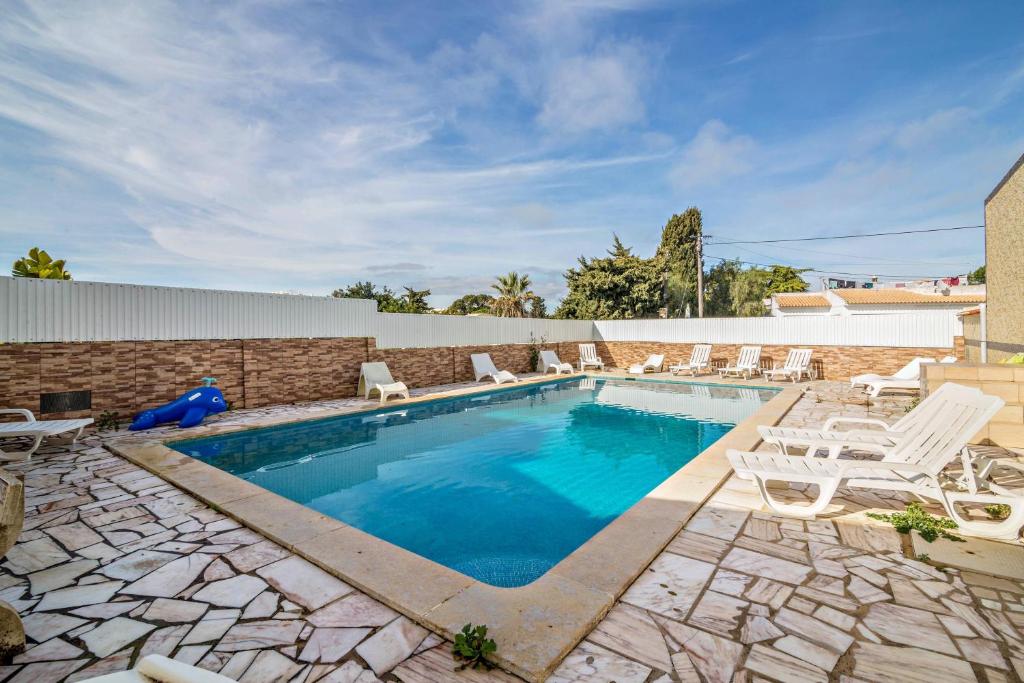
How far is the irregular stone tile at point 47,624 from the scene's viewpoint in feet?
7.09

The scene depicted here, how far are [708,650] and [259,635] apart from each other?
208 centimetres

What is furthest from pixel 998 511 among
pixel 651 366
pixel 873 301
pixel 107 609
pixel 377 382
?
pixel 873 301

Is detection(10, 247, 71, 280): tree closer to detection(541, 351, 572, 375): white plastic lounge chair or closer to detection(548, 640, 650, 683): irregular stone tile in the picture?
detection(541, 351, 572, 375): white plastic lounge chair

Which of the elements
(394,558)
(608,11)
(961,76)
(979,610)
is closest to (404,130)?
(608,11)

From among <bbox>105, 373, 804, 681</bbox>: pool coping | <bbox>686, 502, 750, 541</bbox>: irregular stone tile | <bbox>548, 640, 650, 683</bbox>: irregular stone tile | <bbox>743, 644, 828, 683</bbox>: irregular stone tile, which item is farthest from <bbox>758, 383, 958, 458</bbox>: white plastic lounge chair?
<bbox>548, 640, 650, 683</bbox>: irregular stone tile

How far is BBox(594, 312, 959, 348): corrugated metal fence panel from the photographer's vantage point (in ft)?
39.5

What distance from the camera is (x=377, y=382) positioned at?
10547mm

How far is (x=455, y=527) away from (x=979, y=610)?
11.4 feet

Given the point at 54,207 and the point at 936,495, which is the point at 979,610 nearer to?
the point at 936,495

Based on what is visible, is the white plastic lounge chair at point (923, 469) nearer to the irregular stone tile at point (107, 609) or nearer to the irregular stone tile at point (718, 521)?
the irregular stone tile at point (718, 521)

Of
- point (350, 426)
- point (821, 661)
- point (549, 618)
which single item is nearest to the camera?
point (821, 661)

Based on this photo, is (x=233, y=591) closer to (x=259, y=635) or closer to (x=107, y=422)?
(x=259, y=635)

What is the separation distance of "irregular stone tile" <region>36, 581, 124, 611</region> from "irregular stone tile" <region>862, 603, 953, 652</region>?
157 inches

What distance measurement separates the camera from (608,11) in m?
8.75
